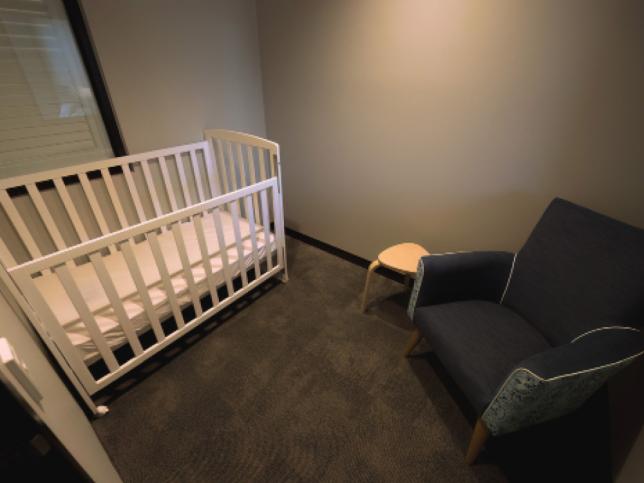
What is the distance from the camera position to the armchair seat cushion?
45.0 inches

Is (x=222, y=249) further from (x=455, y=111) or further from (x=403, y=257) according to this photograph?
(x=455, y=111)

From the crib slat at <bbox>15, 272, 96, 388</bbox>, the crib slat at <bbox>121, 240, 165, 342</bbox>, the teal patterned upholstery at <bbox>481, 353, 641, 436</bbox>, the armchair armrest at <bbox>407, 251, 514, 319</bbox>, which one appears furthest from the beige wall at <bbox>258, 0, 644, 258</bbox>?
the crib slat at <bbox>15, 272, 96, 388</bbox>

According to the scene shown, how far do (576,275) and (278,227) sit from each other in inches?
62.4

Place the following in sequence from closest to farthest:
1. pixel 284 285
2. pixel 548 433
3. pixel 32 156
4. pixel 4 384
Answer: pixel 4 384
pixel 548 433
pixel 32 156
pixel 284 285

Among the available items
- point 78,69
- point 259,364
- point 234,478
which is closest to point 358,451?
point 234,478

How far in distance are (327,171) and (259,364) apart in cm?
149

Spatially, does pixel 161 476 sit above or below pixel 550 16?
below

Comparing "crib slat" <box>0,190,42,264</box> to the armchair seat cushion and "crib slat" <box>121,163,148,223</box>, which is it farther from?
the armchair seat cushion

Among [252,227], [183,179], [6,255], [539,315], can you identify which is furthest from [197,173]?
[539,315]

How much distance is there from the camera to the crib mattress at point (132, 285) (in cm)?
137

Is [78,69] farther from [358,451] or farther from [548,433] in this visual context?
[548,433]

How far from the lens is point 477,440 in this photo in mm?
1186

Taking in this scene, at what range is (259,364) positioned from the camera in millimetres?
1668

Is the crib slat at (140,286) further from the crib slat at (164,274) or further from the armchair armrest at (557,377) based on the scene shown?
the armchair armrest at (557,377)
